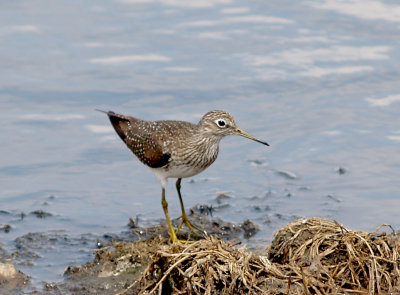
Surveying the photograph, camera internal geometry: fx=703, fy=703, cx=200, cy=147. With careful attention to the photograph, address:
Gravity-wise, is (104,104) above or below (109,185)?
above

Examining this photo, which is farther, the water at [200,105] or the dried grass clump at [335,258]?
the water at [200,105]

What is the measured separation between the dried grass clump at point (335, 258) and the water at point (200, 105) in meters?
1.73

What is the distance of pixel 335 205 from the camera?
29.7 feet

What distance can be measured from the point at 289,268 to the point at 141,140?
10.4ft

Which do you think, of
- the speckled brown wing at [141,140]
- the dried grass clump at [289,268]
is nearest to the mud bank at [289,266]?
the dried grass clump at [289,268]

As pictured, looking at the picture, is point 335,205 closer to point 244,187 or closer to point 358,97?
point 244,187

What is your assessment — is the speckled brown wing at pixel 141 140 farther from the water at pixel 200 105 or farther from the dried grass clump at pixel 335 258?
the dried grass clump at pixel 335 258

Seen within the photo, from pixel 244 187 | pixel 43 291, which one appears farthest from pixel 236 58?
pixel 43 291

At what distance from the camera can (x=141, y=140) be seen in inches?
337

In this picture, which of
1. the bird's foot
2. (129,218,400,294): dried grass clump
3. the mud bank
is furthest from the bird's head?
(129,218,400,294): dried grass clump

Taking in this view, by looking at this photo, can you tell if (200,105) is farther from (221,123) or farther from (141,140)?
(221,123)

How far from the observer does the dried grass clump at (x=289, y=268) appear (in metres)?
5.66

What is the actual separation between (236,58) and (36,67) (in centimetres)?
340

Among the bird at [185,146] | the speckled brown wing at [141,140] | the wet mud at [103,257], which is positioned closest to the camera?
the wet mud at [103,257]
